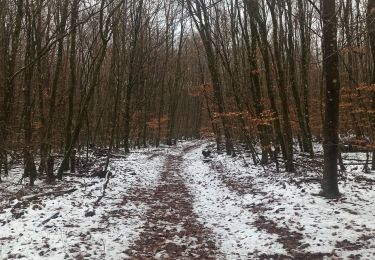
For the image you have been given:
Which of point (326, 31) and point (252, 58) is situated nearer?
point (326, 31)

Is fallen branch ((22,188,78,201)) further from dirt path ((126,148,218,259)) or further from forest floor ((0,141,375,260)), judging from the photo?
dirt path ((126,148,218,259))

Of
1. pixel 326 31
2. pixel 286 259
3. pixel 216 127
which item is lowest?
pixel 286 259

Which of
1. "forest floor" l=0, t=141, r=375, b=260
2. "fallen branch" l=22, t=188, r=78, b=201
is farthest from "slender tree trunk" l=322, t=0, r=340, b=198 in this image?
"fallen branch" l=22, t=188, r=78, b=201

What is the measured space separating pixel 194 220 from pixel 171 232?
1068mm

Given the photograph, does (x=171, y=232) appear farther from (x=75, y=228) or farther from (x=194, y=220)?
(x=75, y=228)

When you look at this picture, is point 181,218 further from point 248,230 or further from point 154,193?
point 154,193

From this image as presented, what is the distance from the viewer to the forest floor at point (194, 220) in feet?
24.0

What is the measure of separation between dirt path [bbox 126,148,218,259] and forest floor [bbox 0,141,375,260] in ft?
0.06

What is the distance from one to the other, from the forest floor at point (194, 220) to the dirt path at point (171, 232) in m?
0.02

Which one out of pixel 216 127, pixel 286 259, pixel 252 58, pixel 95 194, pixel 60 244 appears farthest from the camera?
pixel 216 127

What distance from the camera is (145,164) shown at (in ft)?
67.4

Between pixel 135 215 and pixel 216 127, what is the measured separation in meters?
19.8

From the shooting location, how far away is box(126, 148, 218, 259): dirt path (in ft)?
24.4

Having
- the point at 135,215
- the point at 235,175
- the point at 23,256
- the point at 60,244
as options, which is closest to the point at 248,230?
the point at 135,215
